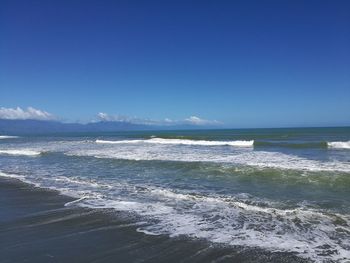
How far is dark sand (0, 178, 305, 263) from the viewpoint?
621 centimetres

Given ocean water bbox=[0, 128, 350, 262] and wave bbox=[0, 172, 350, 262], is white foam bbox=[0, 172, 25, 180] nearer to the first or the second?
ocean water bbox=[0, 128, 350, 262]

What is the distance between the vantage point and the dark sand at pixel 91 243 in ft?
20.4

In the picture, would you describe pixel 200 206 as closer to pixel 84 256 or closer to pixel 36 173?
pixel 84 256

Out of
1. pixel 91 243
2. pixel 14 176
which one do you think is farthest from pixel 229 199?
pixel 14 176

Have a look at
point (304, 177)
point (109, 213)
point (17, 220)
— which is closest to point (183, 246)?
point (109, 213)

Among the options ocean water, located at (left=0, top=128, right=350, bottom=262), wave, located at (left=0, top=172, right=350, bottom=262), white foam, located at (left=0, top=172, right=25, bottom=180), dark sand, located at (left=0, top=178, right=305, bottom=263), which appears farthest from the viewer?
white foam, located at (left=0, top=172, right=25, bottom=180)

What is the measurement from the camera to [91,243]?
275 inches

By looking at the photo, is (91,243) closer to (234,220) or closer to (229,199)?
(234,220)

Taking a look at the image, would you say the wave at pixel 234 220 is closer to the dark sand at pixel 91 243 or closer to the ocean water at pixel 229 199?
the ocean water at pixel 229 199

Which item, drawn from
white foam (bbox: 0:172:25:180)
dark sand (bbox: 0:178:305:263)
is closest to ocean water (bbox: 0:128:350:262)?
white foam (bbox: 0:172:25:180)

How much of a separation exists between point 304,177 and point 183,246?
→ 900 cm

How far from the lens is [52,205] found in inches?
407

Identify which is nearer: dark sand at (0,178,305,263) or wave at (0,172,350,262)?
dark sand at (0,178,305,263)

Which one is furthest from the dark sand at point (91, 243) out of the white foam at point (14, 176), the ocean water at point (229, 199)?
the white foam at point (14, 176)
